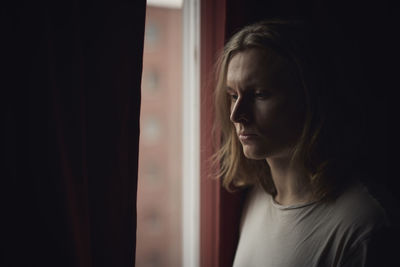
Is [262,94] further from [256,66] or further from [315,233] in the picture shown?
[315,233]

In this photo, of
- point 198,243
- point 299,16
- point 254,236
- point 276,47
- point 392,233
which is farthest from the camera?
point 198,243

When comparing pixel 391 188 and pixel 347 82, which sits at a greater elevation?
pixel 347 82

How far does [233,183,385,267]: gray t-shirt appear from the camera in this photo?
2.18ft

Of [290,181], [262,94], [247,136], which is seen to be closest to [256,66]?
[262,94]

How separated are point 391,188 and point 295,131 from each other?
1.87ft

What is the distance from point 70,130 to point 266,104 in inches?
Answer: 20.9

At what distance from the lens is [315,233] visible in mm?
745

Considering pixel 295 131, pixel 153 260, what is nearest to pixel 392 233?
pixel 295 131

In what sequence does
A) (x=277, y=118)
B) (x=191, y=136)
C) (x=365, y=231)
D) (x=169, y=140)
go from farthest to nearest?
(x=169, y=140)
(x=191, y=136)
(x=277, y=118)
(x=365, y=231)

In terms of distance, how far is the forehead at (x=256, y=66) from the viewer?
0.76 metres

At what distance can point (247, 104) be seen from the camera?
785 mm

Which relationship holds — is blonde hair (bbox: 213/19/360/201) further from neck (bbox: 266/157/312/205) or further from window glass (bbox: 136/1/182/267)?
window glass (bbox: 136/1/182/267)

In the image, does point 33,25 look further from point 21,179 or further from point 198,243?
point 198,243

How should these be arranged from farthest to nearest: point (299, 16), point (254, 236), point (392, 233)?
point (299, 16)
point (254, 236)
point (392, 233)
